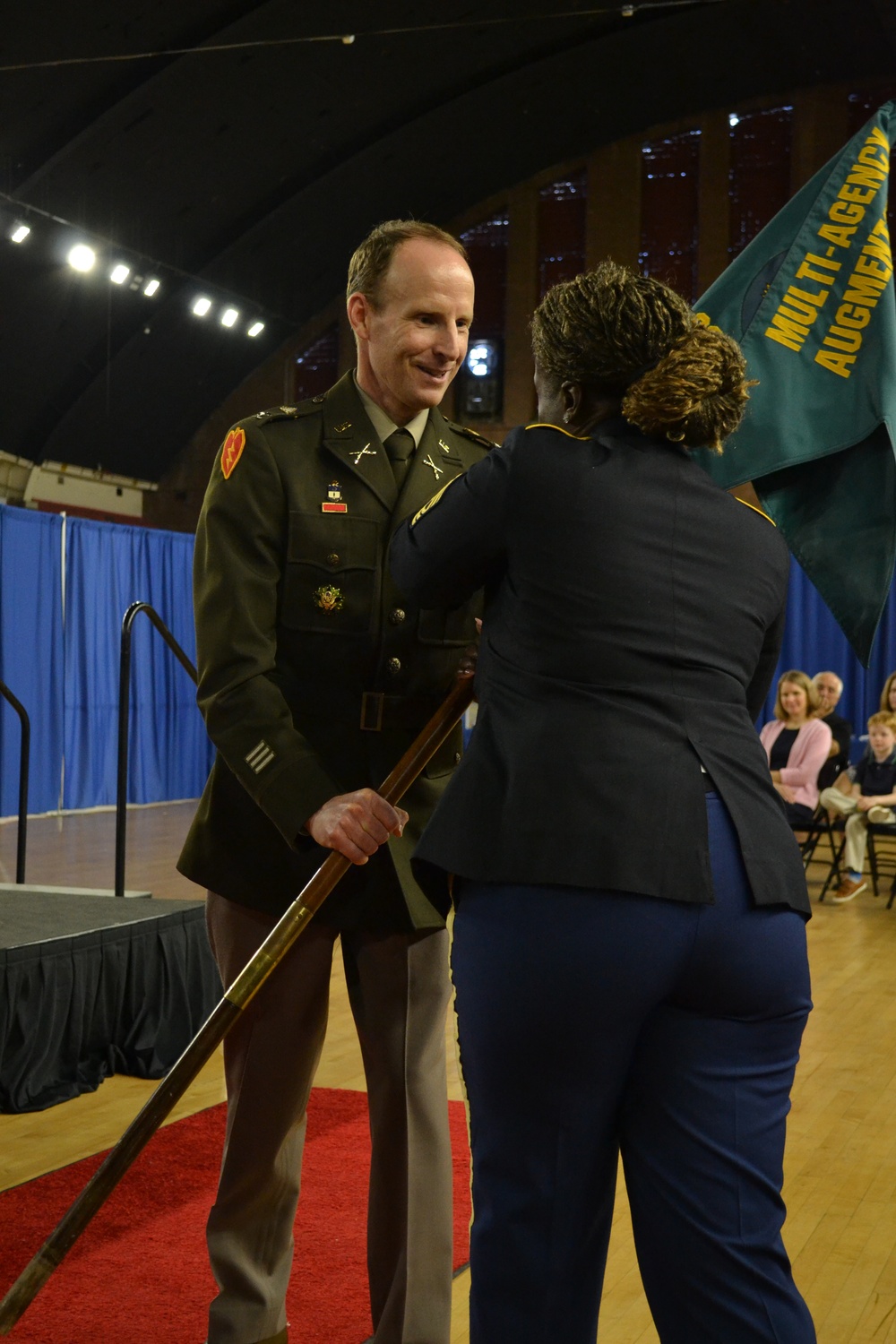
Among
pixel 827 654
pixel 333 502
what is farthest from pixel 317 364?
pixel 333 502

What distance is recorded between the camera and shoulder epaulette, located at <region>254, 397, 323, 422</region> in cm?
199

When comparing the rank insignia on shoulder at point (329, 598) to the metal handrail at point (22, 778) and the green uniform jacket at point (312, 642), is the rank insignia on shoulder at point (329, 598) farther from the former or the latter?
the metal handrail at point (22, 778)

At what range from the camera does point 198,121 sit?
1089 centimetres

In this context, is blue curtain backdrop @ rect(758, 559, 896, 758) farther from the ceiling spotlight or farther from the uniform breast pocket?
the uniform breast pocket

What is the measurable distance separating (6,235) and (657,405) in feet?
33.6

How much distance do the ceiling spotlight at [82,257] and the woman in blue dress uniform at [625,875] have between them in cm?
1057

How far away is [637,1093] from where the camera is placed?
1.43m

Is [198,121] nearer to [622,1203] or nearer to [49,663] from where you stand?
[49,663]

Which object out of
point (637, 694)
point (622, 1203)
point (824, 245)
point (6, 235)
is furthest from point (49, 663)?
point (637, 694)

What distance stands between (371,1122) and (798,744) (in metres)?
7.01

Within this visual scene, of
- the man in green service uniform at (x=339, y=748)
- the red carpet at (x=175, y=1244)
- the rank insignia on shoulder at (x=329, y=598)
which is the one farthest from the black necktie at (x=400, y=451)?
the red carpet at (x=175, y=1244)

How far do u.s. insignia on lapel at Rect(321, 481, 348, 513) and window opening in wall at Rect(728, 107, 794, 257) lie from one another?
1235 centimetres

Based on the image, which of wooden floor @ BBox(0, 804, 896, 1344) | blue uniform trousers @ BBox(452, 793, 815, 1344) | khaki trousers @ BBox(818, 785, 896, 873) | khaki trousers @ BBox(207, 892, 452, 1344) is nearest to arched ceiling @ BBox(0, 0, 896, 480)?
khaki trousers @ BBox(818, 785, 896, 873)

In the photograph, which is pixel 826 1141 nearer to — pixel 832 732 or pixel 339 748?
pixel 339 748
